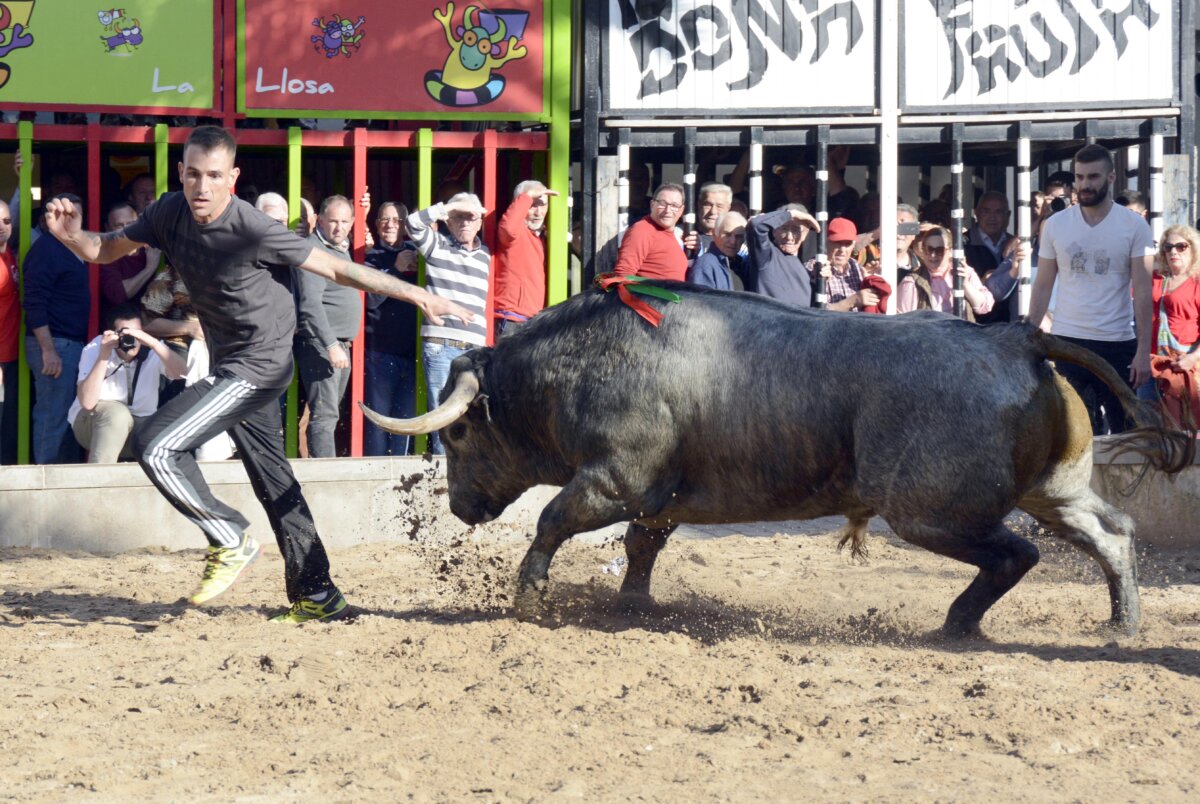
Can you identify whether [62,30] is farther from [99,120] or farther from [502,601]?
[502,601]

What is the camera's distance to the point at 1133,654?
5672mm

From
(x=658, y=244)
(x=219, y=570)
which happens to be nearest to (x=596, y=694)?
(x=219, y=570)

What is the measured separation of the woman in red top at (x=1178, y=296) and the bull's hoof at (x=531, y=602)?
379 centimetres

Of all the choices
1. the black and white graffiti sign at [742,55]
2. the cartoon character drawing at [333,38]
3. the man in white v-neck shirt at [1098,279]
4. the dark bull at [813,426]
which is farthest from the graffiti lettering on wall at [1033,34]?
the dark bull at [813,426]

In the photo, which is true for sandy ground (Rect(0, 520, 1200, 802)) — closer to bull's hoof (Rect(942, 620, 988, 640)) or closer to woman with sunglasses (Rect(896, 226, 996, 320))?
bull's hoof (Rect(942, 620, 988, 640))

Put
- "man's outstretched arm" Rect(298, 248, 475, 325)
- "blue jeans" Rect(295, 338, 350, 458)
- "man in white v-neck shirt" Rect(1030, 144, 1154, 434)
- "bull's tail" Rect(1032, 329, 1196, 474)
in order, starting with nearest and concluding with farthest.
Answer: "man's outstretched arm" Rect(298, 248, 475, 325), "bull's tail" Rect(1032, 329, 1196, 474), "man in white v-neck shirt" Rect(1030, 144, 1154, 434), "blue jeans" Rect(295, 338, 350, 458)

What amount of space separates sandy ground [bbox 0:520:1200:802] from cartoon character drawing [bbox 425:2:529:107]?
3221 millimetres

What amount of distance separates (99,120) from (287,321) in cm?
366

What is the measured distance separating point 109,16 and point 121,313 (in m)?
1.70

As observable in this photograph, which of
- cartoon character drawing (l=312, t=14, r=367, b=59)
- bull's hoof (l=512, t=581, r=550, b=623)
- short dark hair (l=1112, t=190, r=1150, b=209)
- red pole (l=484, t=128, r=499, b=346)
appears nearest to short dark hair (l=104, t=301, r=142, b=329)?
cartoon character drawing (l=312, t=14, r=367, b=59)

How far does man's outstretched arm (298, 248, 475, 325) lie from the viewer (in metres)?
5.91

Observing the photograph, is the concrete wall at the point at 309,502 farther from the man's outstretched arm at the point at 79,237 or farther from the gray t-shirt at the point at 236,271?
the man's outstretched arm at the point at 79,237

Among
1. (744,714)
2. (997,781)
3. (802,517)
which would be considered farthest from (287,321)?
(997,781)

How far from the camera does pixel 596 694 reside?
507 cm
